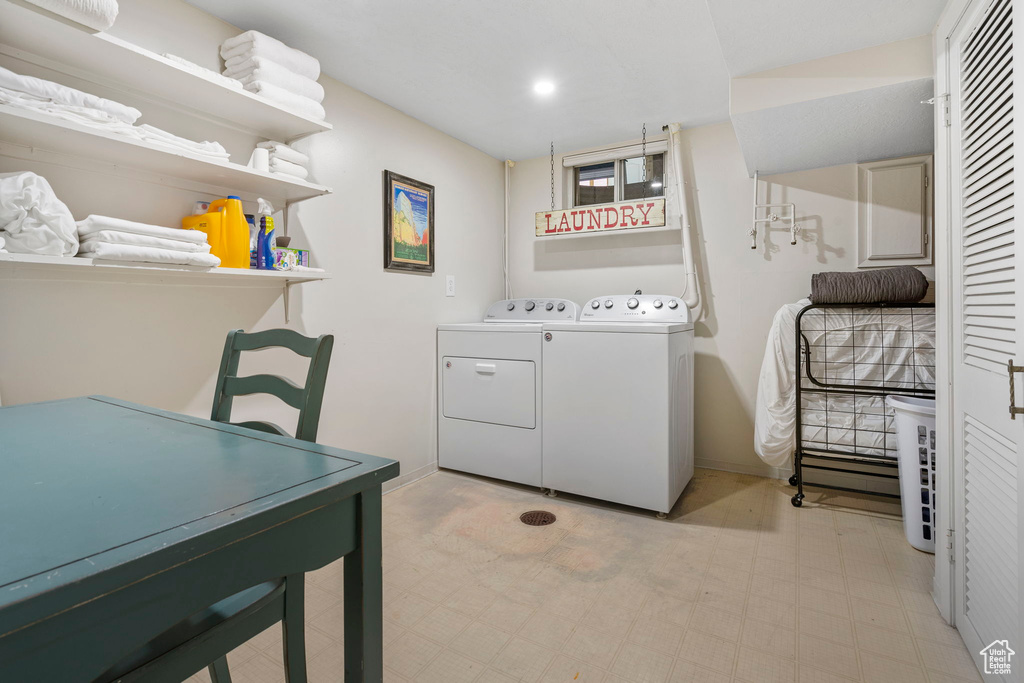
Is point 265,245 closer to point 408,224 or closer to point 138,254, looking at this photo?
point 138,254

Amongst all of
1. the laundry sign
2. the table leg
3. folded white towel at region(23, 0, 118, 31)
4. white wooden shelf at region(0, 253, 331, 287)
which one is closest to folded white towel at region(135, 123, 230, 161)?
folded white towel at region(23, 0, 118, 31)

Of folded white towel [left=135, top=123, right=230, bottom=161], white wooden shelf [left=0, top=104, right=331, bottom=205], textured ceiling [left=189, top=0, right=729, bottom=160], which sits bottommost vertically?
white wooden shelf [left=0, top=104, right=331, bottom=205]

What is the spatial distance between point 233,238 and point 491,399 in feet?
5.24

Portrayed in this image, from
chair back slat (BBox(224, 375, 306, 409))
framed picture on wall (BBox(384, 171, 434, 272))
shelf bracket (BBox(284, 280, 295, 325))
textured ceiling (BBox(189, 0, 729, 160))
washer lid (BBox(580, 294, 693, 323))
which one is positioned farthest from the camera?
washer lid (BBox(580, 294, 693, 323))

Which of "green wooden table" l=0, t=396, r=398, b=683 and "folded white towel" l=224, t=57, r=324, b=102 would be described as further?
"folded white towel" l=224, t=57, r=324, b=102

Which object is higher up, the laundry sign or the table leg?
the laundry sign

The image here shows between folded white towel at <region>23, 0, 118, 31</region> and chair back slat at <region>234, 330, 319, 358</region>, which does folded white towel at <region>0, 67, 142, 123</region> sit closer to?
folded white towel at <region>23, 0, 118, 31</region>

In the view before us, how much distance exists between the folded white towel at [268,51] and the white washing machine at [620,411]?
5.42 ft

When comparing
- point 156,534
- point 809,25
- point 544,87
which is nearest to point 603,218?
point 544,87

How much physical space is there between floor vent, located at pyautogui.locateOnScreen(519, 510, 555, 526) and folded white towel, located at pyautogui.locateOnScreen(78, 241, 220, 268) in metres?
1.76

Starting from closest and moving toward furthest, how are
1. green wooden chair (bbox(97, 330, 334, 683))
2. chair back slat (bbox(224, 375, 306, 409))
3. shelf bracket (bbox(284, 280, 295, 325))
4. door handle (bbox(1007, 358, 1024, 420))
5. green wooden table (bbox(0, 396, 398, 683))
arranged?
green wooden table (bbox(0, 396, 398, 683)) → green wooden chair (bbox(97, 330, 334, 683)) → door handle (bbox(1007, 358, 1024, 420)) → chair back slat (bbox(224, 375, 306, 409)) → shelf bracket (bbox(284, 280, 295, 325))

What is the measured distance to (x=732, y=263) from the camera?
9.87ft

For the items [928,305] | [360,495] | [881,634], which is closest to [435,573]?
[360,495]

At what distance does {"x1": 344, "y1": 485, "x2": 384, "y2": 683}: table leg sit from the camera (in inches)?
28.2
